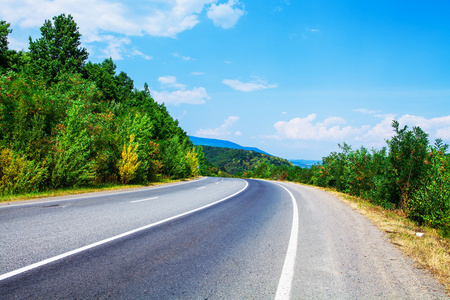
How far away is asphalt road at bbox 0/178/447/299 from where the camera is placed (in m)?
3.09

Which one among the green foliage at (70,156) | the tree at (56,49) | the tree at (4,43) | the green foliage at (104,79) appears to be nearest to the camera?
the green foliage at (70,156)

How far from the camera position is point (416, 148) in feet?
36.4

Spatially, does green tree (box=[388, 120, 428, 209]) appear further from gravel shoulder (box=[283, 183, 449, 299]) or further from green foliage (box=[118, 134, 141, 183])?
green foliage (box=[118, 134, 141, 183])

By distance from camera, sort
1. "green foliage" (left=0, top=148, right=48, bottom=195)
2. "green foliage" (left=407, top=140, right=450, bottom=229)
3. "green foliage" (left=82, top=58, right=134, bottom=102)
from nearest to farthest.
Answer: "green foliage" (left=407, top=140, right=450, bottom=229), "green foliage" (left=0, top=148, right=48, bottom=195), "green foliage" (left=82, top=58, right=134, bottom=102)

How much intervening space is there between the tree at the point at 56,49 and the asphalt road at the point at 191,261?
134ft

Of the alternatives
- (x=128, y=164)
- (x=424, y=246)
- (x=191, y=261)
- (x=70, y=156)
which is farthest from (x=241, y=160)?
(x=191, y=261)

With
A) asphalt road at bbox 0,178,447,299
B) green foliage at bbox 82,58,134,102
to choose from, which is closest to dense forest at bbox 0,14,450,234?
asphalt road at bbox 0,178,447,299

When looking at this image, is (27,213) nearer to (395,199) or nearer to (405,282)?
(405,282)

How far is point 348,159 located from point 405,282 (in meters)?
22.6

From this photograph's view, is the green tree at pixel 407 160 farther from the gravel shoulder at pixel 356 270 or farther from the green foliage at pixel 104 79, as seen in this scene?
the green foliage at pixel 104 79

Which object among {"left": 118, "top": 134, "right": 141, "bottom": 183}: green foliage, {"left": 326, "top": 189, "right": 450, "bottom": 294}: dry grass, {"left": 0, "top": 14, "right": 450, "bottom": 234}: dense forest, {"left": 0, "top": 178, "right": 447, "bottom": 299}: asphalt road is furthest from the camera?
{"left": 118, "top": 134, "right": 141, "bottom": 183}: green foliage

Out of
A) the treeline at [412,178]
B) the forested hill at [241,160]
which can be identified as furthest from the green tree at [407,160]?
the forested hill at [241,160]

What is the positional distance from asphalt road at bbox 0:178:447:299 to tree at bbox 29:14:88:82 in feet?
134

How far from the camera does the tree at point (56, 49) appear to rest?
38.2 metres
